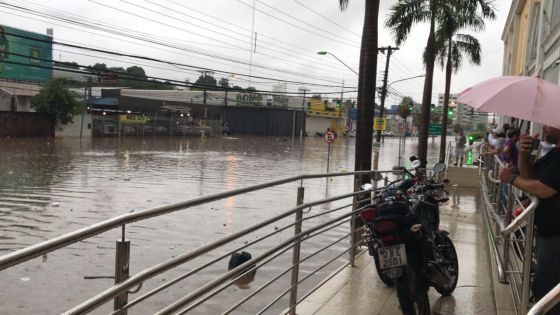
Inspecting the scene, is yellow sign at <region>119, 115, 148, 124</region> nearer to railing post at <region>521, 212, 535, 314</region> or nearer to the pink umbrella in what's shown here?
the pink umbrella

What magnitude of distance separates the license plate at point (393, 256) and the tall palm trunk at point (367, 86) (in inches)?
253

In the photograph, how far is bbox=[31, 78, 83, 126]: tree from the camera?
4616cm

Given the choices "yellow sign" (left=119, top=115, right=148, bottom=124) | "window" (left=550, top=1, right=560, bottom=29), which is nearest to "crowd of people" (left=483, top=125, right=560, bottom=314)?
"window" (left=550, top=1, right=560, bottom=29)

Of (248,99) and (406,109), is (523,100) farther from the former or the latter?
(248,99)

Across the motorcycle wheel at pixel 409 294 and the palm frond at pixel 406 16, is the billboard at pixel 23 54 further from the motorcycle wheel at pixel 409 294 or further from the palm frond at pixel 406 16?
the motorcycle wheel at pixel 409 294

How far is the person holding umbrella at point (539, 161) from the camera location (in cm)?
358

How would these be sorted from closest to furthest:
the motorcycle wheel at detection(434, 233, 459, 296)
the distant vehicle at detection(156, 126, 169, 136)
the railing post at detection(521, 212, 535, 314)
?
the railing post at detection(521, 212, 535, 314)
the motorcycle wheel at detection(434, 233, 459, 296)
the distant vehicle at detection(156, 126, 169, 136)

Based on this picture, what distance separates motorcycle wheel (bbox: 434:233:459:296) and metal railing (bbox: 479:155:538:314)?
464 mm

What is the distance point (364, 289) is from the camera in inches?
227

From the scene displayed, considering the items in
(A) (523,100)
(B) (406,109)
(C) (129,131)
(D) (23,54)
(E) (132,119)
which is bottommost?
(C) (129,131)

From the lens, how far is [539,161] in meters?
3.99

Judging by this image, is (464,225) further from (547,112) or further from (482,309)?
(547,112)

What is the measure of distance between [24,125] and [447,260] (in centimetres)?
4642

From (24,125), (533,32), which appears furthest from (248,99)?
(533,32)
